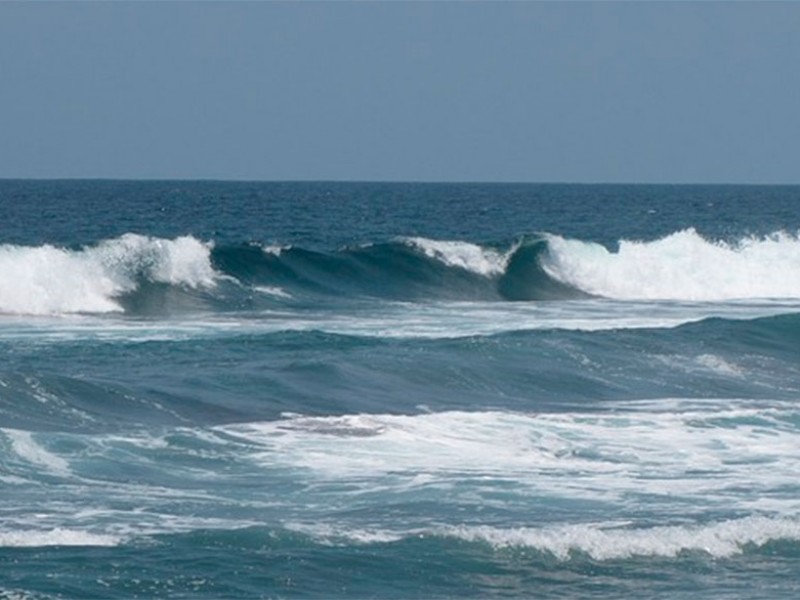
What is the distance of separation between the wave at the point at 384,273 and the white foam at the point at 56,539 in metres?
18.3

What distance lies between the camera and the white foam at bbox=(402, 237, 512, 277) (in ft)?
131

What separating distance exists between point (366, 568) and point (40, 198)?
73997 mm

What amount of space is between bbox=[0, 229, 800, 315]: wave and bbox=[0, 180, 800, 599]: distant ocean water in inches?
4.1

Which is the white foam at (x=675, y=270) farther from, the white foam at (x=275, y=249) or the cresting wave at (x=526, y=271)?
the white foam at (x=275, y=249)

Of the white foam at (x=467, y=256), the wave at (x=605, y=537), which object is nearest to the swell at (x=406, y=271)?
the white foam at (x=467, y=256)

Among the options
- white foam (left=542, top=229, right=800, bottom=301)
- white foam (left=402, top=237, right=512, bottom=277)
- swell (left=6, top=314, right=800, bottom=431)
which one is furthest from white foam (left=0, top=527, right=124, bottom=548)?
white foam (left=402, top=237, right=512, bottom=277)

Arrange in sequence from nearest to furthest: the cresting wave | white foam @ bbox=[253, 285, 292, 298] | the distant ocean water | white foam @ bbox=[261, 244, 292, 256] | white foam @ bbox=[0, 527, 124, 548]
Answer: the distant ocean water < white foam @ bbox=[0, 527, 124, 548] < white foam @ bbox=[253, 285, 292, 298] < the cresting wave < white foam @ bbox=[261, 244, 292, 256]

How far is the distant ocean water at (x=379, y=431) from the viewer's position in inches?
461

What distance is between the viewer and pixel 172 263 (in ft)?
117

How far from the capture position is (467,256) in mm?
40500

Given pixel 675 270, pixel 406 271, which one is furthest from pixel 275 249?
pixel 675 270

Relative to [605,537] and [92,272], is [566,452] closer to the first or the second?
[605,537]

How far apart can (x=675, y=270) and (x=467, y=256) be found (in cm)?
472

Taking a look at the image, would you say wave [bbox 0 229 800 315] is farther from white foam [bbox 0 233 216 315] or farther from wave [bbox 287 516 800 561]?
wave [bbox 287 516 800 561]
